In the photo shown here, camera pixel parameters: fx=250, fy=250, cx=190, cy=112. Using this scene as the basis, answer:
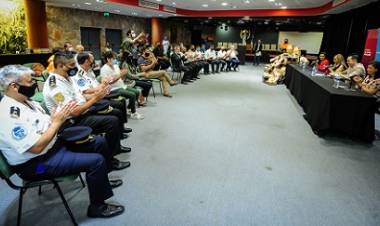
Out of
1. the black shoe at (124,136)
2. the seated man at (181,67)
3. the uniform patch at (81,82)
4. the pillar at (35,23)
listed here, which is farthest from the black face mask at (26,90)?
the pillar at (35,23)

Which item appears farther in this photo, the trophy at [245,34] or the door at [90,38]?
the trophy at [245,34]

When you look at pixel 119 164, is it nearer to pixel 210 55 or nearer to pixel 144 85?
pixel 144 85

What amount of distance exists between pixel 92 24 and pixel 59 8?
6.13ft

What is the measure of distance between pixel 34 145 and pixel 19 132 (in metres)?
0.11

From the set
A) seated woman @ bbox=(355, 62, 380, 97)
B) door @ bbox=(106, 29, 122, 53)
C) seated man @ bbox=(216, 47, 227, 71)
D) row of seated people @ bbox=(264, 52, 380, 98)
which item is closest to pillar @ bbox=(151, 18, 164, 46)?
door @ bbox=(106, 29, 122, 53)

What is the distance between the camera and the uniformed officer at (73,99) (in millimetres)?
2275

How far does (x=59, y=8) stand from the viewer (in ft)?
38.0

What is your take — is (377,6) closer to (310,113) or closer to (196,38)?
(310,113)

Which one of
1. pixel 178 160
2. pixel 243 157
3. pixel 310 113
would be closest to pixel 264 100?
pixel 310 113

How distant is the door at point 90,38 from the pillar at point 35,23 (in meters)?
4.16

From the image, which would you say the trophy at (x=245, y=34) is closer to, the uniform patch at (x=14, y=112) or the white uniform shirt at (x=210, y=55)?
the white uniform shirt at (x=210, y=55)

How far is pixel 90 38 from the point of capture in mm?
13516

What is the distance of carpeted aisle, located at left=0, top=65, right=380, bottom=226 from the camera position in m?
1.95

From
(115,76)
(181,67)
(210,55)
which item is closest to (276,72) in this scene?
(210,55)
